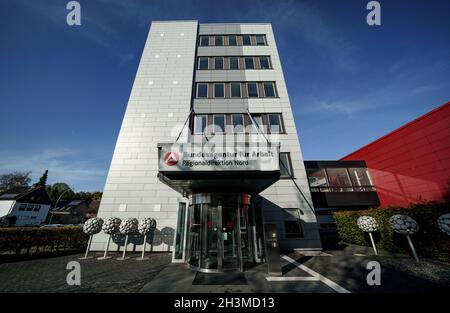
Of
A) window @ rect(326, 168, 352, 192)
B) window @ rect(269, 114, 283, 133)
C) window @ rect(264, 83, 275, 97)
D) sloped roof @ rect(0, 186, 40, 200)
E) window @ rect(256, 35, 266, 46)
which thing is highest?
window @ rect(256, 35, 266, 46)

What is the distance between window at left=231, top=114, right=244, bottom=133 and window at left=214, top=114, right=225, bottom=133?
84cm

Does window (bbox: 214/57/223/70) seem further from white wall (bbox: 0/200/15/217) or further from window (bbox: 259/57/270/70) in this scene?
white wall (bbox: 0/200/15/217)

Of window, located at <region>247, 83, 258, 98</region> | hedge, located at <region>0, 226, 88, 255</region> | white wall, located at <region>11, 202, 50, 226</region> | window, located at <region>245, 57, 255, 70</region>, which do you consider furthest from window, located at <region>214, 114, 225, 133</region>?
white wall, located at <region>11, 202, 50, 226</region>

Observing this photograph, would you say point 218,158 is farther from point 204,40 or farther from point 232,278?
point 204,40

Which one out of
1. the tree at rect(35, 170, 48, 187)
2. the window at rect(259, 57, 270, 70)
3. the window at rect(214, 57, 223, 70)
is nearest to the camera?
the window at rect(259, 57, 270, 70)

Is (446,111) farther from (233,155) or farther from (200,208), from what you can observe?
(200,208)

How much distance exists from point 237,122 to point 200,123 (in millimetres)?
3069

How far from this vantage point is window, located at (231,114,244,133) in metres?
13.2

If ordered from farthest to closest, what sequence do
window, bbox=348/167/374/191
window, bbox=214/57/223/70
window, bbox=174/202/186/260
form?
window, bbox=214/57/223/70 → window, bbox=348/167/374/191 → window, bbox=174/202/186/260

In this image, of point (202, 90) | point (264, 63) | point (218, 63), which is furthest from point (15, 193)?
point (264, 63)

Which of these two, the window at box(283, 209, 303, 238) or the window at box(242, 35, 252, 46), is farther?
the window at box(242, 35, 252, 46)
